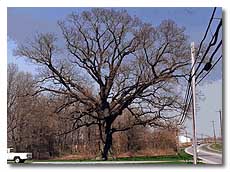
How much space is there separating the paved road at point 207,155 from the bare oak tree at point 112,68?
0.33 meters

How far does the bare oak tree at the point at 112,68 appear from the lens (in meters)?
6.95

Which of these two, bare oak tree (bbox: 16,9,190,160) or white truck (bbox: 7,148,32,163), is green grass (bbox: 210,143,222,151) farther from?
white truck (bbox: 7,148,32,163)

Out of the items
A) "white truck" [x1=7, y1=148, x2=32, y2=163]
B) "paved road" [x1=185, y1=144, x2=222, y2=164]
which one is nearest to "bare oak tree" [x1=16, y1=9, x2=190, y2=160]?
"paved road" [x1=185, y1=144, x2=222, y2=164]

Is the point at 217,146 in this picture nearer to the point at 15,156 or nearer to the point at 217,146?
the point at 217,146

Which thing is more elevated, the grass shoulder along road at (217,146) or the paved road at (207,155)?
the grass shoulder along road at (217,146)

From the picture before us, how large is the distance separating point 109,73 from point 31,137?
83cm

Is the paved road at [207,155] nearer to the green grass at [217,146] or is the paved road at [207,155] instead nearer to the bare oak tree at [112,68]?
the green grass at [217,146]

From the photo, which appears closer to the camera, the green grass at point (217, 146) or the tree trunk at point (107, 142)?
the green grass at point (217, 146)

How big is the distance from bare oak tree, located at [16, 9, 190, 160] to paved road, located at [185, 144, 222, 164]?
33 centimetres

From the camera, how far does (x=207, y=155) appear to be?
6863 millimetres

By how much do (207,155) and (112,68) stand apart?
1050 mm

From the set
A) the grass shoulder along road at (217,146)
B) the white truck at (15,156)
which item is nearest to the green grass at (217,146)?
the grass shoulder along road at (217,146)

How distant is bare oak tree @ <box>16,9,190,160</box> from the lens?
6.95 metres
